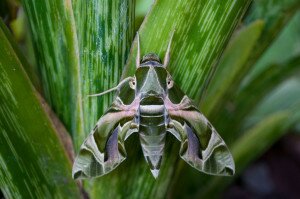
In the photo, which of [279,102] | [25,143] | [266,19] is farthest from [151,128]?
[279,102]

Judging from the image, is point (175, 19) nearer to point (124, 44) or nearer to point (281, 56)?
point (124, 44)

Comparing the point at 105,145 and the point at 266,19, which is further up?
the point at 266,19

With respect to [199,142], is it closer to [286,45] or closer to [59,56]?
[59,56]

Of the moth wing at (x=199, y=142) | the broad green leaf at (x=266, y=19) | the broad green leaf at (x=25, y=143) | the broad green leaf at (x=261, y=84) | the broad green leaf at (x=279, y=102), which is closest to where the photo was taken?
the broad green leaf at (x=25, y=143)

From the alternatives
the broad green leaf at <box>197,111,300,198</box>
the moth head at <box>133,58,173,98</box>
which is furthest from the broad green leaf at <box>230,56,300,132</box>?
the moth head at <box>133,58,173,98</box>

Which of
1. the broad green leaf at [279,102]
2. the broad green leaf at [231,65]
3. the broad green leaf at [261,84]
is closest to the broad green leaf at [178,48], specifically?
the broad green leaf at [231,65]

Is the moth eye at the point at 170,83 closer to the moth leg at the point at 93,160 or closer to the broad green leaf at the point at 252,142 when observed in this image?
the moth leg at the point at 93,160
